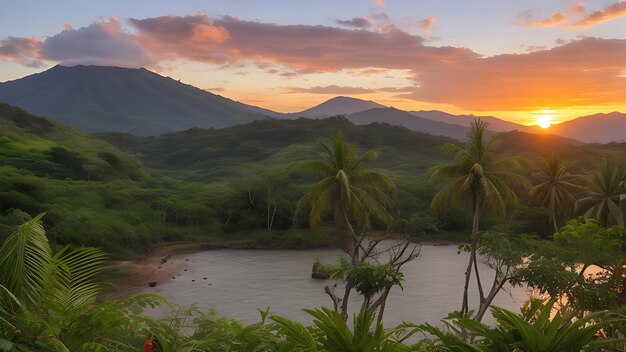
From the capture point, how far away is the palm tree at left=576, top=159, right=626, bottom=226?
3631cm

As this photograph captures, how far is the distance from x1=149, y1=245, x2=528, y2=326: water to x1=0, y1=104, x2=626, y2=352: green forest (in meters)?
1.64

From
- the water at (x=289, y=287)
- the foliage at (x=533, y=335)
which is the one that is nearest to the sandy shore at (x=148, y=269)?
the water at (x=289, y=287)

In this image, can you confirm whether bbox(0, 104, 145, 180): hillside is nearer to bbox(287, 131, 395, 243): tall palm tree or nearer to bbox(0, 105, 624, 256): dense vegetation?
bbox(0, 105, 624, 256): dense vegetation

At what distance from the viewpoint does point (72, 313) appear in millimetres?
5609

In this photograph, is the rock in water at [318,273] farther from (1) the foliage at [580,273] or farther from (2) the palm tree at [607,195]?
(1) the foliage at [580,273]

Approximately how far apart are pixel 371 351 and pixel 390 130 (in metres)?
156

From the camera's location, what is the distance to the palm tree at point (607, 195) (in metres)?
36.3

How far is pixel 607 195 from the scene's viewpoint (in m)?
37.5

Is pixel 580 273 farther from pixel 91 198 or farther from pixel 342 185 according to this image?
pixel 91 198

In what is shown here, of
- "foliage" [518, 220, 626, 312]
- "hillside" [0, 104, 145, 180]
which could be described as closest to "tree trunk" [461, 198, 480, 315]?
"foliage" [518, 220, 626, 312]

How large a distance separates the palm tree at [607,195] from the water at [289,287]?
8.34 metres

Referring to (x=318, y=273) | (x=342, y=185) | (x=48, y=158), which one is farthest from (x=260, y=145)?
(x=342, y=185)

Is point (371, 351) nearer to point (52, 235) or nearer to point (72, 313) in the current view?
point (72, 313)

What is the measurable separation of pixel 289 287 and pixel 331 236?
19.7 metres
